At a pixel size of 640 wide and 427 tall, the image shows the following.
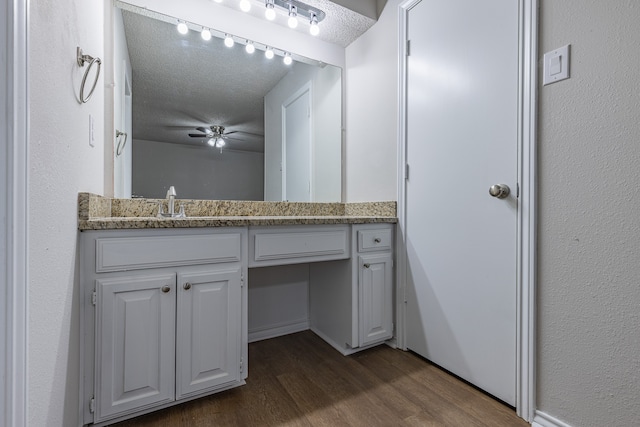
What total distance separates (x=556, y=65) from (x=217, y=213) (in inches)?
65.5

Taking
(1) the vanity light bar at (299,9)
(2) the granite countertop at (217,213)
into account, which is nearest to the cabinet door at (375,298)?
(2) the granite countertop at (217,213)

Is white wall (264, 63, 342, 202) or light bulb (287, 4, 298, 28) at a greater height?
light bulb (287, 4, 298, 28)

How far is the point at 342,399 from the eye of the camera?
133 centimetres

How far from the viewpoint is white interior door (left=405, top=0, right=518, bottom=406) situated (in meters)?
1.27

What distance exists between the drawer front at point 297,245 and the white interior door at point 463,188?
42cm

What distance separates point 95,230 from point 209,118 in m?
1.04

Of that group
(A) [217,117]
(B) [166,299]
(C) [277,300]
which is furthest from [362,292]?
(A) [217,117]

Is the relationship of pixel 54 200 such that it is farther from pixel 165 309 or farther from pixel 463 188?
pixel 463 188

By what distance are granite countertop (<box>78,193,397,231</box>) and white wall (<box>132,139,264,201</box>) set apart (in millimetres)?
63

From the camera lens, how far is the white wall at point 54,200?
67 centimetres

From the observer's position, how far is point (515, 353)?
4.08ft

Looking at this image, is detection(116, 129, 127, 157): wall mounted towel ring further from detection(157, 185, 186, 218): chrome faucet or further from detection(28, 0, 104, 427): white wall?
detection(28, 0, 104, 427): white wall

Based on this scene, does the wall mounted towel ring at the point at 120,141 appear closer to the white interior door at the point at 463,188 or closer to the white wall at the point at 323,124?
the white wall at the point at 323,124

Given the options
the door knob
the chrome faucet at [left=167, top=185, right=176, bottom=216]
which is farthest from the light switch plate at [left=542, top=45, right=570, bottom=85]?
the chrome faucet at [left=167, top=185, right=176, bottom=216]
